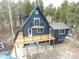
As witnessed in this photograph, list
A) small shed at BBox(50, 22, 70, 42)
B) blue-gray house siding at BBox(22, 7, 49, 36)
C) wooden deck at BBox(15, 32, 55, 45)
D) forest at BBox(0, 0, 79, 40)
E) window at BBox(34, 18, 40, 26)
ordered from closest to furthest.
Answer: wooden deck at BBox(15, 32, 55, 45), blue-gray house siding at BBox(22, 7, 49, 36), small shed at BBox(50, 22, 70, 42), window at BBox(34, 18, 40, 26), forest at BBox(0, 0, 79, 40)

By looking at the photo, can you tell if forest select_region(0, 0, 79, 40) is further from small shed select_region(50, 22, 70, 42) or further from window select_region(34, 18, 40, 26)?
window select_region(34, 18, 40, 26)

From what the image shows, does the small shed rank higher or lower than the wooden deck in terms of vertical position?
higher

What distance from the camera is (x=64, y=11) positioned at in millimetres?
25734

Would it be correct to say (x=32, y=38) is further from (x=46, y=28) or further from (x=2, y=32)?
(x=2, y=32)

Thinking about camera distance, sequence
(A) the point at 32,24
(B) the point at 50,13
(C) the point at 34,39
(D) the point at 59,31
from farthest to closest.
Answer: (B) the point at 50,13, (D) the point at 59,31, (A) the point at 32,24, (C) the point at 34,39

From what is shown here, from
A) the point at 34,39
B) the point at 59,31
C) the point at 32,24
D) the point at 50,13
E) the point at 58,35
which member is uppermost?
the point at 50,13

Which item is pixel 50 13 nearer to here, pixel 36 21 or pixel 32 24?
pixel 36 21

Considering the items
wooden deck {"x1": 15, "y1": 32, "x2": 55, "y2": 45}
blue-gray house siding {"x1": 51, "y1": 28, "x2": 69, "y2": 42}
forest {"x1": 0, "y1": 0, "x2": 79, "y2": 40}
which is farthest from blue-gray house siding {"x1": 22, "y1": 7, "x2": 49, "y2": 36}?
forest {"x1": 0, "y1": 0, "x2": 79, "y2": 40}

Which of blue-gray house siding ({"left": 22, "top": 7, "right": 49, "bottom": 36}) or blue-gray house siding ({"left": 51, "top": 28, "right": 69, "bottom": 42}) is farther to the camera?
blue-gray house siding ({"left": 51, "top": 28, "right": 69, "bottom": 42})

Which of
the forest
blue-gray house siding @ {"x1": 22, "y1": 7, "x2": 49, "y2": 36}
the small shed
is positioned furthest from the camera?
the forest

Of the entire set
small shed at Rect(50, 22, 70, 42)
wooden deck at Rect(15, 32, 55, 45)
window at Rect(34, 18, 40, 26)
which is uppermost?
window at Rect(34, 18, 40, 26)

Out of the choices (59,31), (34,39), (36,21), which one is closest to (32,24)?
(36,21)

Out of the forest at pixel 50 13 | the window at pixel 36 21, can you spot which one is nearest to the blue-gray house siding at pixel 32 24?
the window at pixel 36 21

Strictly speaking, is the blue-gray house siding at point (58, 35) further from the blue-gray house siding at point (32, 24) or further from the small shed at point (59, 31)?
the blue-gray house siding at point (32, 24)
